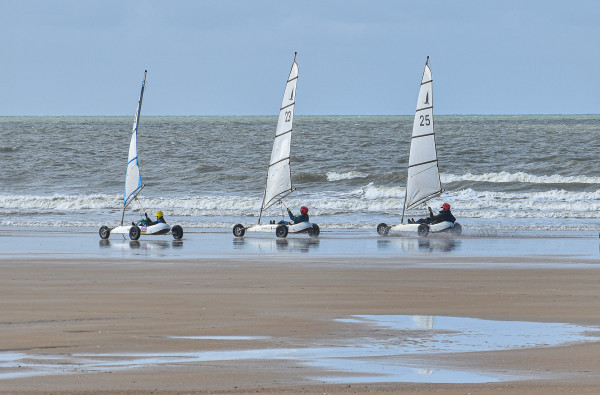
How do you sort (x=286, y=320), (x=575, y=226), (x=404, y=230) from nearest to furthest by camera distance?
(x=286, y=320) < (x=404, y=230) < (x=575, y=226)

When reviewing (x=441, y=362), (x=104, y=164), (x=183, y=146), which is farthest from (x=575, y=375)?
(x=183, y=146)

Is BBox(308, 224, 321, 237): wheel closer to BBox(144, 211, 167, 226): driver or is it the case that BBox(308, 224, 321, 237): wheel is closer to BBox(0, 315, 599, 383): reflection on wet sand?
BBox(144, 211, 167, 226): driver

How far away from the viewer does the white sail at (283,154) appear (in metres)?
34.8

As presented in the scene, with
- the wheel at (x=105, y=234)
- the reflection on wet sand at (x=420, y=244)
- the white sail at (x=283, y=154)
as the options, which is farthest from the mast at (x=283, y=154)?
the wheel at (x=105, y=234)

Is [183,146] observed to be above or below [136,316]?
above

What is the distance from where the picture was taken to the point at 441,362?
1019 cm

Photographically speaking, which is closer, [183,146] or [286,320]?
[286,320]

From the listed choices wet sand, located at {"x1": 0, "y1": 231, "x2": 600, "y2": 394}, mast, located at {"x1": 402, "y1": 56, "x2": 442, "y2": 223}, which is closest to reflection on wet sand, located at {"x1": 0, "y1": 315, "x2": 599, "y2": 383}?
wet sand, located at {"x1": 0, "y1": 231, "x2": 600, "y2": 394}

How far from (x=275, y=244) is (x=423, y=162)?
10.0 m

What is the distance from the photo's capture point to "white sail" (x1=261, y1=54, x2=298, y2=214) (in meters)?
34.8

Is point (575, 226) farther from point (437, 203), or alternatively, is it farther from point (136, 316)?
point (136, 316)

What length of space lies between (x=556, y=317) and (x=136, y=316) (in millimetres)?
5294

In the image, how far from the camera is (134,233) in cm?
2919

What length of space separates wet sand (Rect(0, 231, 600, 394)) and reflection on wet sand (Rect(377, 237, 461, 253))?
96 cm
